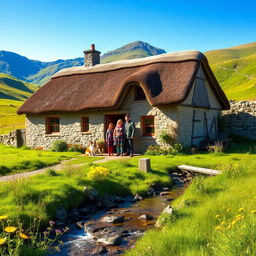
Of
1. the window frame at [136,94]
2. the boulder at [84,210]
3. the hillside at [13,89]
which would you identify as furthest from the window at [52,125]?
the hillside at [13,89]

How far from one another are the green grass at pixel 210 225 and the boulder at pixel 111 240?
2.68ft

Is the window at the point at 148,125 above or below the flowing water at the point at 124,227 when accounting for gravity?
above

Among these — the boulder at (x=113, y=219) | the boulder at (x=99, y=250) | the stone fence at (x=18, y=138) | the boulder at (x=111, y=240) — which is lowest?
the boulder at (x=99, y=250)

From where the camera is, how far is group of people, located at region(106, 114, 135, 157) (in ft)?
54.4

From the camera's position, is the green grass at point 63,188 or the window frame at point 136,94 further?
the window frame at point 136,94

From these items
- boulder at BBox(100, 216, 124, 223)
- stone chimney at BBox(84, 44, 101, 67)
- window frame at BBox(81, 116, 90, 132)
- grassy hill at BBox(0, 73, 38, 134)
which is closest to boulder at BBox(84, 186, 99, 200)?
boulder at BBox(100, 216, 124, 223)

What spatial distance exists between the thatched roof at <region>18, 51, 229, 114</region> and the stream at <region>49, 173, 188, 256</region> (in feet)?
26.5

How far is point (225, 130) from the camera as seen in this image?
A: 2342cm

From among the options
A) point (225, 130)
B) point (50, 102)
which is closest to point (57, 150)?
point (50, 102)

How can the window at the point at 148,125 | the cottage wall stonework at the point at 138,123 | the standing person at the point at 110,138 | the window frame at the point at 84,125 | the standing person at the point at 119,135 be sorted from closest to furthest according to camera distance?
the standing person at the point at 119,135 → the cottage wall stonework at the point at 138,123 → the standing person at the point at 110,138 → the window at the point at 148,125 → the window frame at the point at 84,125

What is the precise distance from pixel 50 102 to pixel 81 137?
333 cm

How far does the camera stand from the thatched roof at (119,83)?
16.8 meters

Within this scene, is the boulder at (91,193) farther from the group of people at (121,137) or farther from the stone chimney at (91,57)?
the stone chimney at (91,57)

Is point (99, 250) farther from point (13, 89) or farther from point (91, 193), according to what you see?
point (13, 89)
